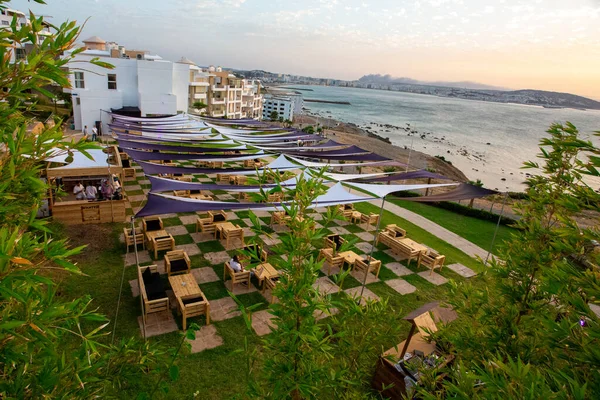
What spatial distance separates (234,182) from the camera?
12219 millimetres

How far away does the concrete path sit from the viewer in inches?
372

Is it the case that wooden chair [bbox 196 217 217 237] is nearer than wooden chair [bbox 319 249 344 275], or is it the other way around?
wooden chair [bbox 319 249 344 275]

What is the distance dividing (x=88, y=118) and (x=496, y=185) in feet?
107

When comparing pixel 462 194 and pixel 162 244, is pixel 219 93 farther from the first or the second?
pixel 462 194


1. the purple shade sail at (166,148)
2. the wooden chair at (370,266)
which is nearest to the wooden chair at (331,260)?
the wooden chair at (370,266)

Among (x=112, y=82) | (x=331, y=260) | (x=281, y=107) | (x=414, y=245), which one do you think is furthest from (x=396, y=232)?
(x=281, y=107)

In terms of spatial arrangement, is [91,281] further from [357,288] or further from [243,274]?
[357,288]

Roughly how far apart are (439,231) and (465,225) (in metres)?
1.74

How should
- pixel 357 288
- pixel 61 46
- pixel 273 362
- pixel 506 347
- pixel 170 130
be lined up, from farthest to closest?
pixel 170 130 → pixel 357 288 → pixel 506 347 → pixel 273 362 → pixel 61 46

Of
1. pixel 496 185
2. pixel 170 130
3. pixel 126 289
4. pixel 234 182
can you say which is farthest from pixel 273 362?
pixel 496 185

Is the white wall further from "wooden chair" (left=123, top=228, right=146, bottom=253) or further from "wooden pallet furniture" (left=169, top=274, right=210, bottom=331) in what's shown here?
"wooden pallet furniture" (left=169, top=274, right=210, bottom=331)

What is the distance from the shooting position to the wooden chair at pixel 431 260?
304 inches

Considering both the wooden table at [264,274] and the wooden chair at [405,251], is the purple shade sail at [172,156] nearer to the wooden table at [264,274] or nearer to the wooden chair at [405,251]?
the wooden table at [264,274]

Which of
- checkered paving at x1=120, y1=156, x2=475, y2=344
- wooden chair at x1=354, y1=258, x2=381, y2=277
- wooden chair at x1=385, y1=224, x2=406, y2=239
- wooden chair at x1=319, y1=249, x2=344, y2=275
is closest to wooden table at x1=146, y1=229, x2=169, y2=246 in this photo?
checkered paving at x1=120, y1=156, x2=475, y2=344
